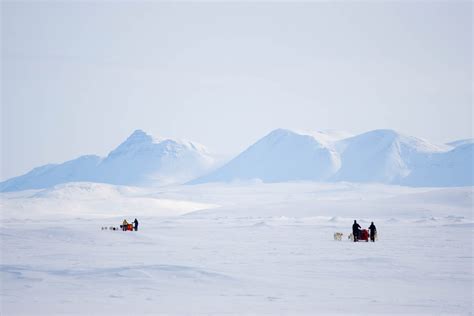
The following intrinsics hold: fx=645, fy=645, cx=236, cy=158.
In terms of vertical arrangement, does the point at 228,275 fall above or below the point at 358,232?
below

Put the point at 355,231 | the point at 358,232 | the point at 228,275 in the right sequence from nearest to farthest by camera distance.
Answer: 1. the point at 228,275
2. the point at 355,231
3. the point at 358,232

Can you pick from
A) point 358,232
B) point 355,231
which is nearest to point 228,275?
point 355,231

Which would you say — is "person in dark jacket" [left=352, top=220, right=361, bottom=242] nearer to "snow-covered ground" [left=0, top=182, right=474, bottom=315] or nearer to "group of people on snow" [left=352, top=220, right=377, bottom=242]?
"group of people on snow" [left=352, top=220, right=377, bottom=242]

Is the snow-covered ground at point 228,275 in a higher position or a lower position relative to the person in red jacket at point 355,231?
lower

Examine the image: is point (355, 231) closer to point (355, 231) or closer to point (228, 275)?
point (355, 231)

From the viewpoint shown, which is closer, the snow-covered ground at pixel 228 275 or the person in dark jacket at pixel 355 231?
the snow-covered ground at pixel 228 275

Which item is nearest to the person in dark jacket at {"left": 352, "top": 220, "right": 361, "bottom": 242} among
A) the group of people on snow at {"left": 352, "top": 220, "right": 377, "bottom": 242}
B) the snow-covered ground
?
the group of people on snow at {"left": 352, "top": 220, "right": 377, "bottom": 242}

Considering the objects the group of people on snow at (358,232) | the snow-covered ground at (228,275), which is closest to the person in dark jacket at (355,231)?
the group of people on snow at (358,232)

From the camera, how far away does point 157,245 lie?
28.8 metres

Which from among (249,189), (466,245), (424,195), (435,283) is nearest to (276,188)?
(249,189)

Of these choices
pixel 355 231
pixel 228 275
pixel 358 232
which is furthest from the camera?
pixel 358 232

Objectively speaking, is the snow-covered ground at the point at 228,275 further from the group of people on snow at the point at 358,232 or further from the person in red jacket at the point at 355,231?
the person in red jacket at the point at 355,231

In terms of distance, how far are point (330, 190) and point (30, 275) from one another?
541 ft

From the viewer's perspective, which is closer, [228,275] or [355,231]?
[228,275]
